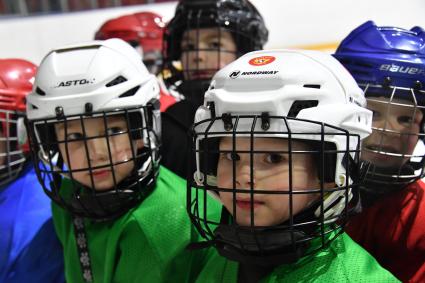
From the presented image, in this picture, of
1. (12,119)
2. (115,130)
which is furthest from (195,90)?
(12,119)

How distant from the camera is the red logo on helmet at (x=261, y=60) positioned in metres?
0.72

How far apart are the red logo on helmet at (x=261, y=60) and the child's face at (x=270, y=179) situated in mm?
126

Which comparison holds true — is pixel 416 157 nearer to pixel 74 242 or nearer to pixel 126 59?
pixel 126 59

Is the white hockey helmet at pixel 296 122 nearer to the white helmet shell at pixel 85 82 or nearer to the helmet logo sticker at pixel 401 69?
the helmet logo sticker at pixel 401 69

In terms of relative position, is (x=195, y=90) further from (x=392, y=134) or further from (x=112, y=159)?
(x=392, y=134)

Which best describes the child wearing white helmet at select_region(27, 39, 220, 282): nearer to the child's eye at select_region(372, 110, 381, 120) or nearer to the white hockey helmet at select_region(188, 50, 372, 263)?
the white hockey helmet at select_region(188, 50, 372, 263)

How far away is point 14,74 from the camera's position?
4.23 ft

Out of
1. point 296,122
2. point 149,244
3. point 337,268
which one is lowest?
point 149,244

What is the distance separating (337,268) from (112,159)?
0.51 m

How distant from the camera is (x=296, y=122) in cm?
67

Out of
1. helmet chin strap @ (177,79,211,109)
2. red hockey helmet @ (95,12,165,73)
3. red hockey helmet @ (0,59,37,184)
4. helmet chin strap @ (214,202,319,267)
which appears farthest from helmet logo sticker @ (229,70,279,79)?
red hockey helmet @ (95,12,165,73)

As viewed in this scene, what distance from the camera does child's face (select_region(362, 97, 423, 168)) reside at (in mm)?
889

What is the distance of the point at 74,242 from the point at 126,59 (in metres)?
0.45

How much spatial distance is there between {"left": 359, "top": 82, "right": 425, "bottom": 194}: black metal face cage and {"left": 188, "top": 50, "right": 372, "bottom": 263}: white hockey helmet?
18 centimetres
